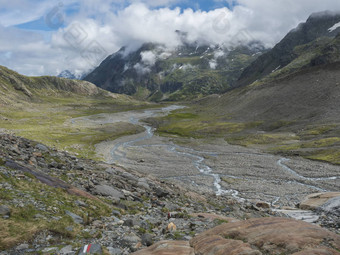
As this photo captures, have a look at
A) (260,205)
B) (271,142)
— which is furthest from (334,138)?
(260,205)

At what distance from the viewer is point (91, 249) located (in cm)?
1298

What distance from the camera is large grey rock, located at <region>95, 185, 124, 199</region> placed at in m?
26.0

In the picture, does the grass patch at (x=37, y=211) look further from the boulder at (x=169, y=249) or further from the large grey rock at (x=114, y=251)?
the boulder at (x=169, y=249)

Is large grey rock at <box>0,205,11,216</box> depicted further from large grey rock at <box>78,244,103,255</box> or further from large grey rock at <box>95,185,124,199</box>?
large grey rock at <box>95,185,124,199</box>

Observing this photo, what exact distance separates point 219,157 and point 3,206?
277ft

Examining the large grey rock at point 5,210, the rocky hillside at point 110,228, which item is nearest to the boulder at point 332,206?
the rocky hillside at point 110,228

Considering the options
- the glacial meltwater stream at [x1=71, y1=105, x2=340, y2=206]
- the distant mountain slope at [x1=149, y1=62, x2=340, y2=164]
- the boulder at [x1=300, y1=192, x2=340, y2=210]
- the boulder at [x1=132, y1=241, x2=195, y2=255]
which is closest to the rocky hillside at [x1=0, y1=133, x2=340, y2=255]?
the boulder at [x1=132, y1=241, x2=195, y2=255]

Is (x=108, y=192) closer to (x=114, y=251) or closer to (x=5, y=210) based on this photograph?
(x=5, y=210)

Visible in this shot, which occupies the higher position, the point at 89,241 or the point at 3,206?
the point at 3,206

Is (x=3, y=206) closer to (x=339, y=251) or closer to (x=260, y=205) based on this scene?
(x=339, y=251)

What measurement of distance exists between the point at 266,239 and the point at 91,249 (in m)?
9.63

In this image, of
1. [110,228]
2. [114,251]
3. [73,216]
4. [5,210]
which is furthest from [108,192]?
[114,251]

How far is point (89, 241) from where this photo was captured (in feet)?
47.9

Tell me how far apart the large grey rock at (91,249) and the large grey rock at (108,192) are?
1283 centimetres
